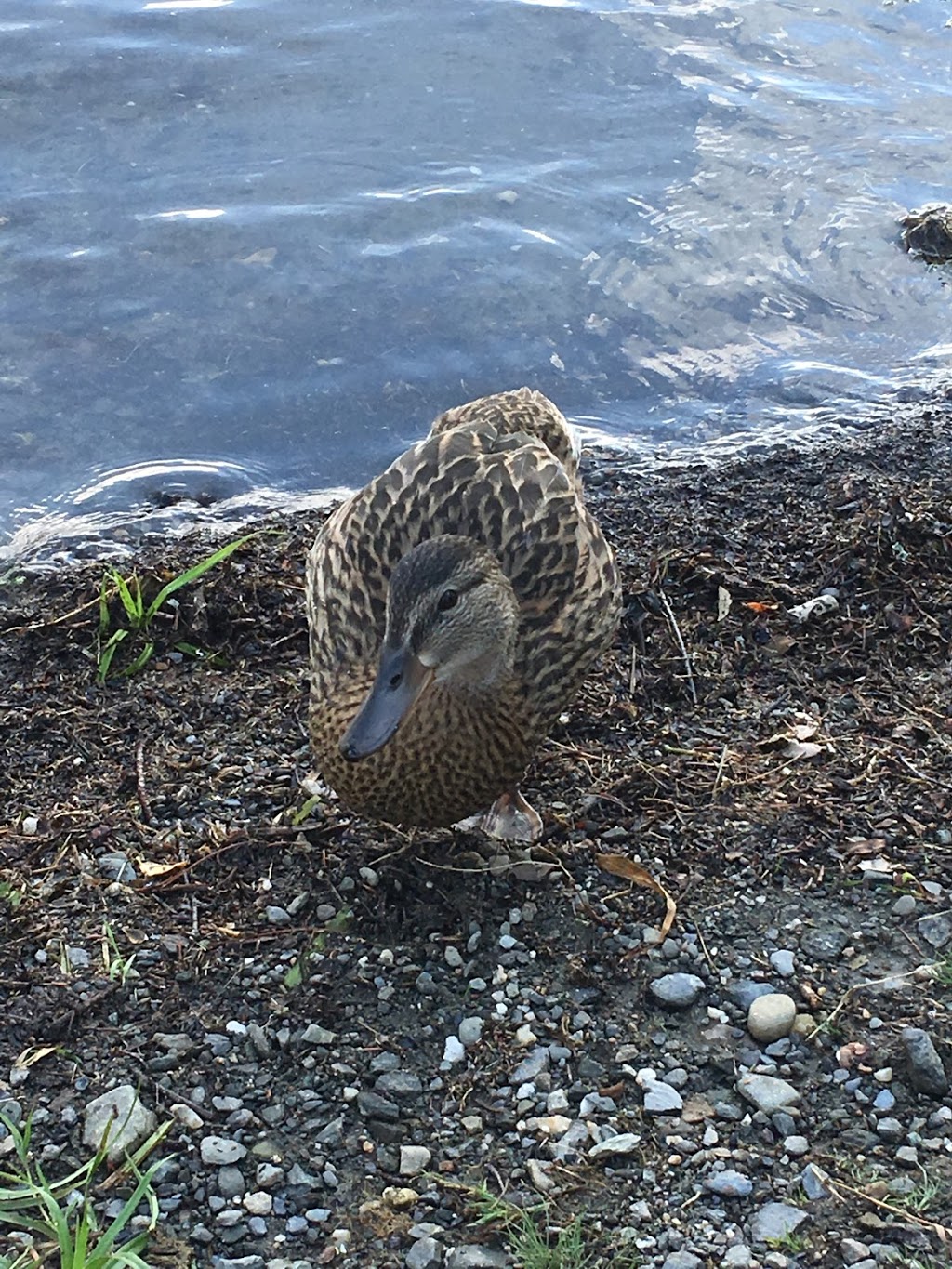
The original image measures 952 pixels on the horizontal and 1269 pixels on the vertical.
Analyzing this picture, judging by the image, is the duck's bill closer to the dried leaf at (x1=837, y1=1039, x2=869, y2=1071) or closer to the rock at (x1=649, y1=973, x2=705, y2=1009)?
the rock at (x1=649, y1=973, x2=705, y2=1009)

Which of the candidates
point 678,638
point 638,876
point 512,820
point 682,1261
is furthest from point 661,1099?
point 678,638

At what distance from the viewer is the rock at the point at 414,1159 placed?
2.94 metres

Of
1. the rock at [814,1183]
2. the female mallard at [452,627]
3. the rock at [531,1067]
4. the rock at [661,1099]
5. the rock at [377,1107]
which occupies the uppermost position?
the female mallard at [452,627]

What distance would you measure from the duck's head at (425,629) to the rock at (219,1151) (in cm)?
87

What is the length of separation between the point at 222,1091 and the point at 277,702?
154 centimetres

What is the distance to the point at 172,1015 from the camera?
3305 millimetres

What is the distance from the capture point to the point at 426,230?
7438 millimetres

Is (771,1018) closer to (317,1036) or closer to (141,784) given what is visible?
(317,1036)

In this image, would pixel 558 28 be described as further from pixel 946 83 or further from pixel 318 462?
pixel 318 462

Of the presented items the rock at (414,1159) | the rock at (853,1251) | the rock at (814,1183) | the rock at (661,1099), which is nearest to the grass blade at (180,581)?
the rock at (414,1159)

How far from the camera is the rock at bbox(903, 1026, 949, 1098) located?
3.00 meters

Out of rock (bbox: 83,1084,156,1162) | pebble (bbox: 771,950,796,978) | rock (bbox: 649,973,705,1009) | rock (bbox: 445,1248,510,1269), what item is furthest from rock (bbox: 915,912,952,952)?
rock (bbox: 83,1084,156,1162)

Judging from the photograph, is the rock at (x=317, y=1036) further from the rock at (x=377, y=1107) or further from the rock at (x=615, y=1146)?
the rock at (x=615, y=1146)

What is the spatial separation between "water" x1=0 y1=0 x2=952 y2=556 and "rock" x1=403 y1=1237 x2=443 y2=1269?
11.7 feet
